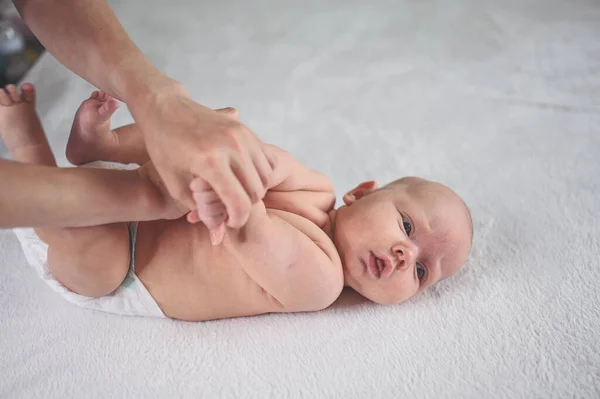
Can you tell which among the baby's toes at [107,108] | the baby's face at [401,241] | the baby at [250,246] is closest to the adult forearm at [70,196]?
the baby at [250,246]

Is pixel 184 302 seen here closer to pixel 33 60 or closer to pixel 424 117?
pixel 424 117

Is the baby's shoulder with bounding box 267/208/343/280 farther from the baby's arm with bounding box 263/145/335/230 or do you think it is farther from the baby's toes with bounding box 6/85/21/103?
the baby's toes with bounding box 6/85/21/103

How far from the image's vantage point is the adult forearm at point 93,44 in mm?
762

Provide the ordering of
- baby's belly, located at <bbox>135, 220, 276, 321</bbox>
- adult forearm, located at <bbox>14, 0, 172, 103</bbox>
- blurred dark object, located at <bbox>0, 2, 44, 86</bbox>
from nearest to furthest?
1. adult forearm, located at <bbox>14, 0, 172, 103</bbox>
2. baby's belly, located at <bbox>135, 220, 276, 321</bbox>
3. blurred dark object, located at <bbox>0, 2, 44, 86</bbox>

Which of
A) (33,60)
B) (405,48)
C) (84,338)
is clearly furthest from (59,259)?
(405,48)

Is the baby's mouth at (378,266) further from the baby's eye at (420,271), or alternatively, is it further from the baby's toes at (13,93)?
the baby's toes at (13,93)

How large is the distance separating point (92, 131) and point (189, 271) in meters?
0.33

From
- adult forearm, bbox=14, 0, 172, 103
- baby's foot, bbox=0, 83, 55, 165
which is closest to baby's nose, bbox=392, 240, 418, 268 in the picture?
adult forearm, bbox=14, 0, 172, 103

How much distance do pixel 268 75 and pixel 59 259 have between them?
1.05m

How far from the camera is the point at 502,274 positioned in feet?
3.74

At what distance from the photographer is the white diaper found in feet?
3.23

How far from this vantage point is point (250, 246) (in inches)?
33.4

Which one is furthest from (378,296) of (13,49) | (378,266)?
(13,49)

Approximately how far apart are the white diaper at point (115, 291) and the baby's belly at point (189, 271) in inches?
0.5
